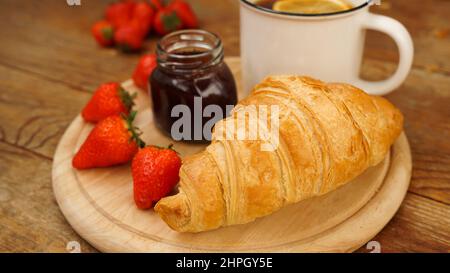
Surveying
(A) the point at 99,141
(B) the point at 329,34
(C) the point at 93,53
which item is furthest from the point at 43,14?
(B) the point at 329,34

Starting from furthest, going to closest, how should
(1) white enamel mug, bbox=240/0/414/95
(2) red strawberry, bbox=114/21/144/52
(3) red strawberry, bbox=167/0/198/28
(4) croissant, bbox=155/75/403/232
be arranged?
(3) red strawberry, bbox=167/0/198/28 → (2) red strawberry, bbox=114/21/144/52 → (1) white enamel mug, bbox=240/0/414/95 → (4) croissant, bbox=155/75/403/232

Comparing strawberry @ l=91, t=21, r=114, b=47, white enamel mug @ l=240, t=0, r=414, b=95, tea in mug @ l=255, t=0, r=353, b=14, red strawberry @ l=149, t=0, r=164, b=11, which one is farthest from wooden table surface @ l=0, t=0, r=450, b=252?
tea in mug @ l=255, t=0, r=353, b=14

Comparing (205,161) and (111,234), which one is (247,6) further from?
(111,234)

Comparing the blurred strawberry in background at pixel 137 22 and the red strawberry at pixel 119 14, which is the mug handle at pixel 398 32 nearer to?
the blurred strawberry in background at pixel 137 22

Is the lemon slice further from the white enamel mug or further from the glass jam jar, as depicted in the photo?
the glass jam jar

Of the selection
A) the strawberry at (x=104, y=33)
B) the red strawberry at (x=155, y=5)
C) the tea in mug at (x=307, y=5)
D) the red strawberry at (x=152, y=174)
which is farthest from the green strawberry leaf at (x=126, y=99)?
the red strawberry at (x=155, y=5)
